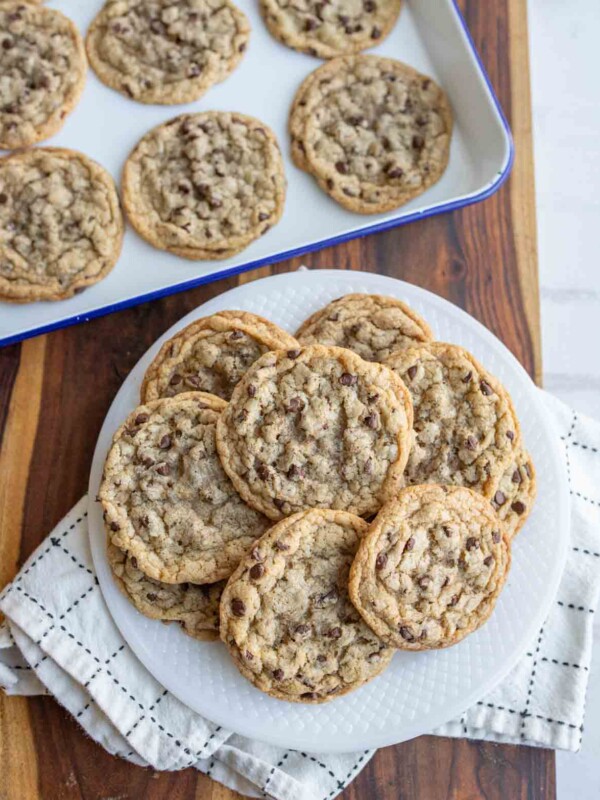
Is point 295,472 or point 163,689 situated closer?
point 295,472

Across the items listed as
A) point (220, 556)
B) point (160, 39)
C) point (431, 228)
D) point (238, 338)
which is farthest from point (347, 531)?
point (160, 39)

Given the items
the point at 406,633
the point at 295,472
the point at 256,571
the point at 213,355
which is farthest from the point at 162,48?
the point at 406,633

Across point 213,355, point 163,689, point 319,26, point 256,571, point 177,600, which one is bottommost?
point 163,689

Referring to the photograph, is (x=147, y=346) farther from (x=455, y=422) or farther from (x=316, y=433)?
(x=455, y=422)

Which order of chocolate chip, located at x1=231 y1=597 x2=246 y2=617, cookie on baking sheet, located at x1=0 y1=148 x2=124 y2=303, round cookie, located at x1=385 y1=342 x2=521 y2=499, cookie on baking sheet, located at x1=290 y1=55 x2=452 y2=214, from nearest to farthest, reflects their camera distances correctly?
chocolate chip, located at x1=231 y1=597 x2=246 y2=617
round cookie, located at x1=385 y1=342 x2=521 y2=499
cookie on baking sheet, located at x1=0 y1=148 x2=124 y2=303
cookie on baking sheet, located at x1=290 y1=55 x2=452 y2=214

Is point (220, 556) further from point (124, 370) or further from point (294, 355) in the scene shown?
point (124, 370)

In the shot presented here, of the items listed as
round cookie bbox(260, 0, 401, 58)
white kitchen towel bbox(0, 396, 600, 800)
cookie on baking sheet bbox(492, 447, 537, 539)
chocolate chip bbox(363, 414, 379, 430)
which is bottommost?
white kitchen towel bbox(0, 396, 600, 800)

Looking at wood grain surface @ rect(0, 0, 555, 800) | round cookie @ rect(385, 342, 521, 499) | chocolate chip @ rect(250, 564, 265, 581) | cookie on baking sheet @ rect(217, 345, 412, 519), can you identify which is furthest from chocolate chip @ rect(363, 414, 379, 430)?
wood grain surface @ rect(0, 0, 555, 800)

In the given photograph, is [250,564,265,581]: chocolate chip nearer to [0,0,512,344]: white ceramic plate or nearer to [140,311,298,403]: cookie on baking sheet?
[140,311,298,403]: cookie on baking sheet

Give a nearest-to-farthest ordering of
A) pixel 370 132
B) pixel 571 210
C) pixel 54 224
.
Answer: pixel 54 224 → pixel 370 132 → pixel 571 210
